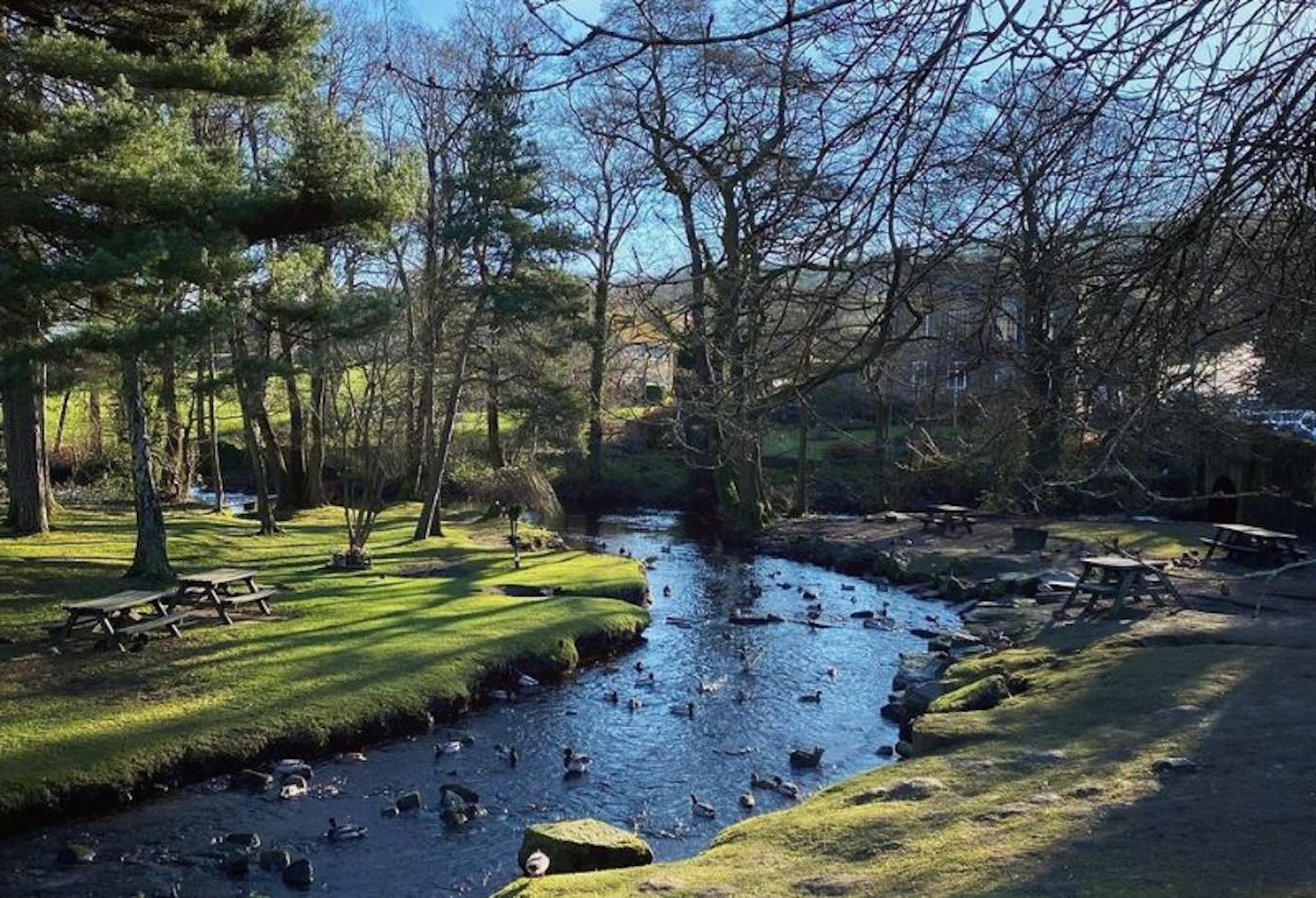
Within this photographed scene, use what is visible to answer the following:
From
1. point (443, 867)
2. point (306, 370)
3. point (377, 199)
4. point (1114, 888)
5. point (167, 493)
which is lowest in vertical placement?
point (443, 867)

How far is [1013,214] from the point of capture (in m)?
3.98

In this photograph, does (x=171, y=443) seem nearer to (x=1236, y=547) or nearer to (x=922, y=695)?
(x=922, y=695)

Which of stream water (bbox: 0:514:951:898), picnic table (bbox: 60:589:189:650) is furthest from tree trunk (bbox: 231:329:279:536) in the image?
stream water (bbox: 0:514:951:898)

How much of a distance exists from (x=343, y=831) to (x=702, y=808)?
307cm

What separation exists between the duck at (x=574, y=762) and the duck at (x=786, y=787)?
6.22 feet

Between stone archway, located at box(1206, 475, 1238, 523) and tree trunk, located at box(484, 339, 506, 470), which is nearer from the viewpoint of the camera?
tree trunk, located at box(484, 339, 506, 470)

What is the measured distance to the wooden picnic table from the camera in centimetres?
1420

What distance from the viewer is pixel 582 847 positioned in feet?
25.3

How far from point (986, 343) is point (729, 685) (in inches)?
425

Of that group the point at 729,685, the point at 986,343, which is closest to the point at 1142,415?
the point at 986,343

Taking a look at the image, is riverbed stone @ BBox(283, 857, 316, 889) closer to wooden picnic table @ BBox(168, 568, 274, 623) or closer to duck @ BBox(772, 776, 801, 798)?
duck @ BBox(772, 776, 801, 798)

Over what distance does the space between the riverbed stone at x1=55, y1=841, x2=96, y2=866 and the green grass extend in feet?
12.3

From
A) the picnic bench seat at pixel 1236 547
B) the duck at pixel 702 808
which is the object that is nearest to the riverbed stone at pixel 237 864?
the duck at pixel 702 808

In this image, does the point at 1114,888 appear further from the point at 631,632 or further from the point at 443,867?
the point at 631,632
